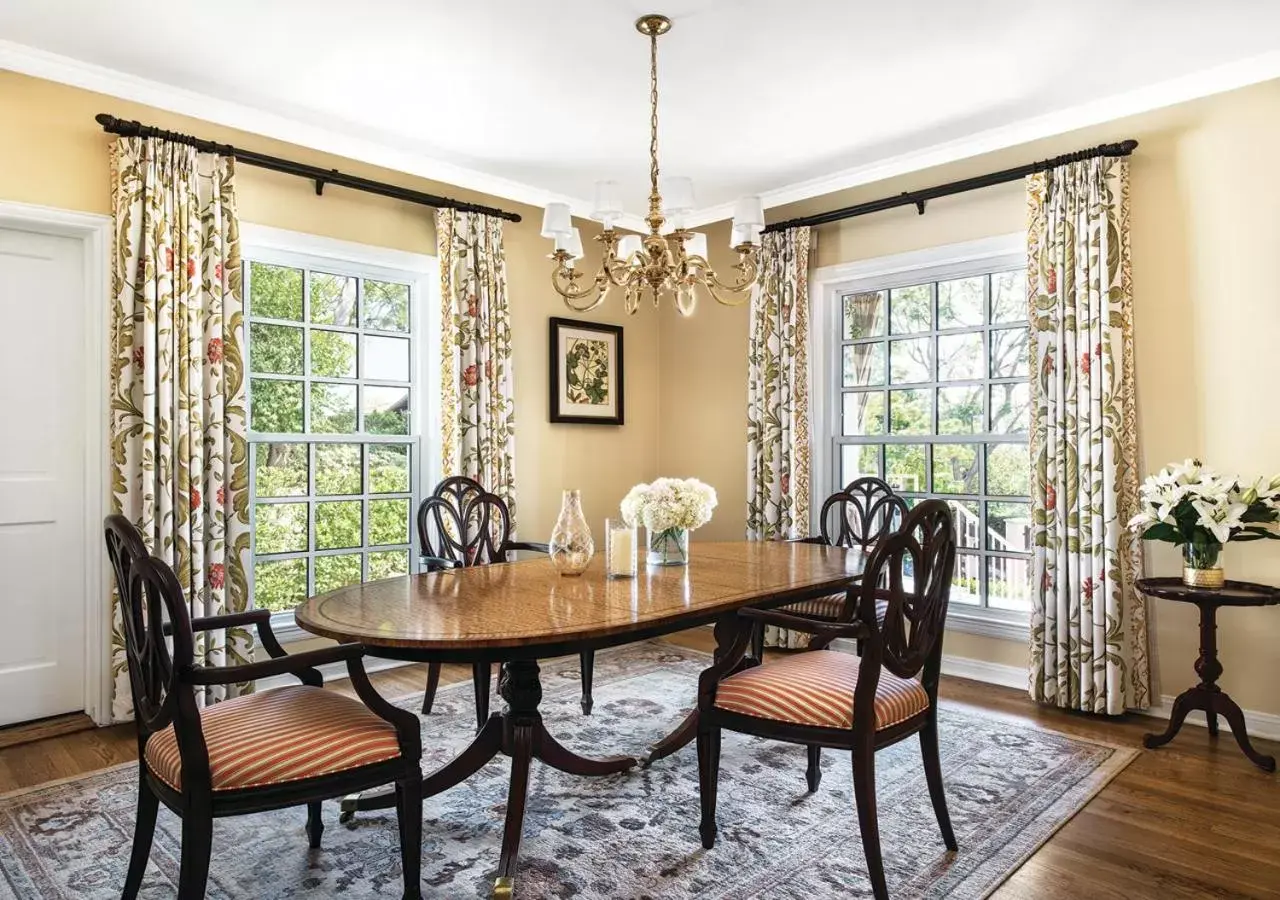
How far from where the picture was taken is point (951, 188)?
13.5 ft

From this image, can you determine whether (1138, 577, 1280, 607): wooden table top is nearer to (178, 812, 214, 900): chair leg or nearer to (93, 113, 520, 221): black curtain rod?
(178, 812, 214, 900): chair leg

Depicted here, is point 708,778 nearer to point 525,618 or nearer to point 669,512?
point 525,618

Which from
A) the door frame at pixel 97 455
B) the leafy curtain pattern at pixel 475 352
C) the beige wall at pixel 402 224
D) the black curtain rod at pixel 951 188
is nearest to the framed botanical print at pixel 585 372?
the beige wall at pixel 402 224

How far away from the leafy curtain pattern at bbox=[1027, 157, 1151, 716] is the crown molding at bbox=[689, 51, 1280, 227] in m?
0.25

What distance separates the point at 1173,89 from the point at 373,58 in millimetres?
3345

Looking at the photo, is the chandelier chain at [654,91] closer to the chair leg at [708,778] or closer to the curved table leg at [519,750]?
the curved table leg at [519,750]

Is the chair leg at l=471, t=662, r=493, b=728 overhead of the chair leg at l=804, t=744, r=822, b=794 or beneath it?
overhead

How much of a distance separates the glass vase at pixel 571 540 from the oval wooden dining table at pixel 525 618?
0.07 metres

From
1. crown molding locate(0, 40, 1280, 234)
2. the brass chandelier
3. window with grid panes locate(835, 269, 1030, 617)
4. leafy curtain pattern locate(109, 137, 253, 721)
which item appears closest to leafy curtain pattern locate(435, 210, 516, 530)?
crown molding locate(0, 40, 1280, 234)

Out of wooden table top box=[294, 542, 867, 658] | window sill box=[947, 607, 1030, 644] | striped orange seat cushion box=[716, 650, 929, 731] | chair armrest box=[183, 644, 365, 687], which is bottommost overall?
window sill box=[947, 607, 1030, 644]

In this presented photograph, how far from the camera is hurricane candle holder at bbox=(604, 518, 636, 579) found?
270cm

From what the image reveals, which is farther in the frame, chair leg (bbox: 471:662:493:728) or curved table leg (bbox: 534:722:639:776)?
chair leg (bbox: 471:662:493:728)

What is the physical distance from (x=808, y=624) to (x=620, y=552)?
2.45 ft

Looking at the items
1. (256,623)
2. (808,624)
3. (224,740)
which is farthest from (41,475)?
(808,624)
